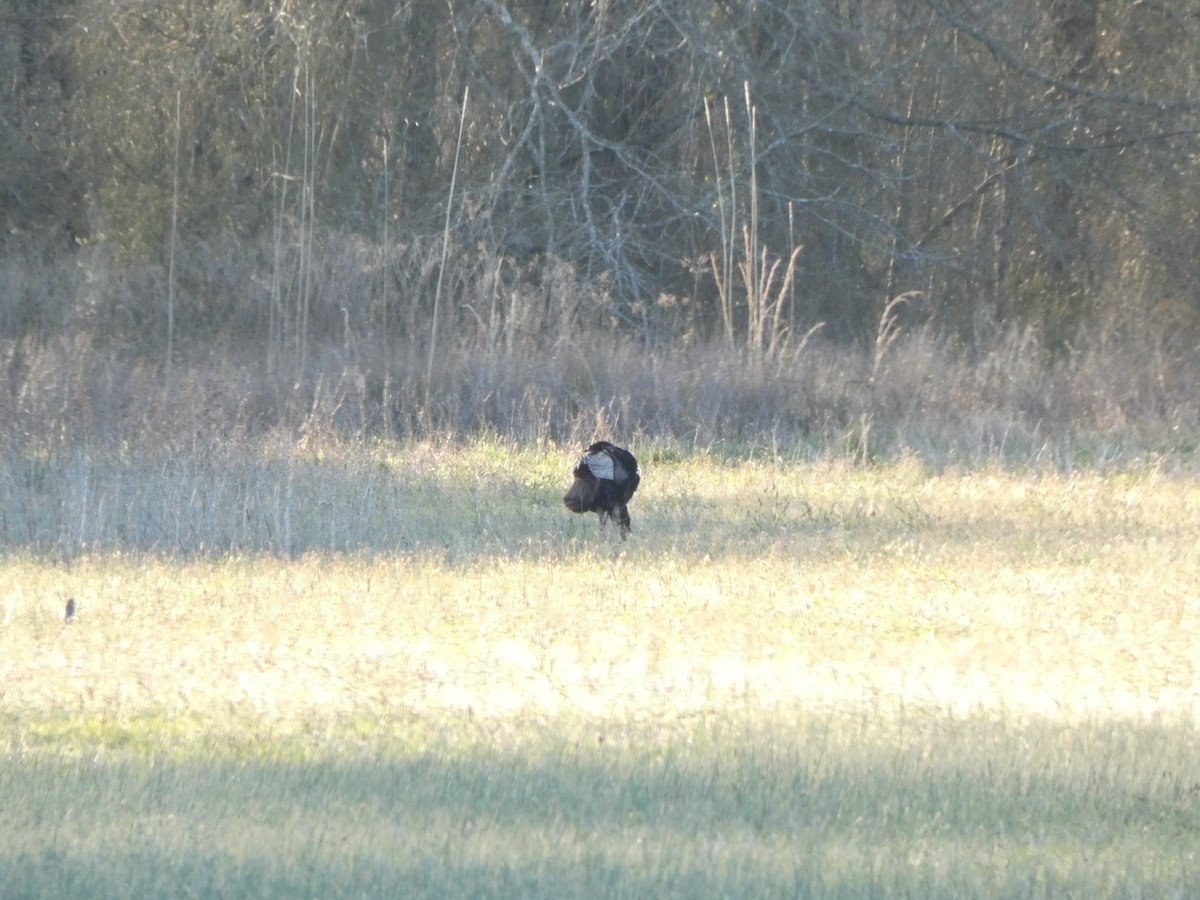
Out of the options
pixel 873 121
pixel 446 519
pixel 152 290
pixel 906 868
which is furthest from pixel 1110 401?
pixel 906 868

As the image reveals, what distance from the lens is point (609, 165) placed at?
59.1 feet

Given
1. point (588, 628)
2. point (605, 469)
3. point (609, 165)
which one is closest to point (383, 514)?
point (605, 469)

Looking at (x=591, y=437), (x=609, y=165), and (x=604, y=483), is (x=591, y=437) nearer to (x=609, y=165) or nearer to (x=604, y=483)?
(x=604, y=483)

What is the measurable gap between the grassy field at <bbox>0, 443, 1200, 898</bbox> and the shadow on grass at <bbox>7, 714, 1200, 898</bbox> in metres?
0.01

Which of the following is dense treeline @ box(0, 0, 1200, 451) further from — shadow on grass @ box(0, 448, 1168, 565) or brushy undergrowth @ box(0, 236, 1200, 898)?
shadow on grass @ box(0, 448, 1168, 565)

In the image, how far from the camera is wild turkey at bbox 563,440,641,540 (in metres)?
8.45

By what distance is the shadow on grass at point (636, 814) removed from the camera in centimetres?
378

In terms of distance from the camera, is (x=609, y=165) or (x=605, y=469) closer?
(x=605, y=469)

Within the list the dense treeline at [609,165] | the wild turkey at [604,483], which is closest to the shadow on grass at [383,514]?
the wild turkey at [604,483]

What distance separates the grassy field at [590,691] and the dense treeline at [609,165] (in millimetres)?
6592

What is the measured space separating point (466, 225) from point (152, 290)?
3580 mm

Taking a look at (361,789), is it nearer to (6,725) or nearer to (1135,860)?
(6,725)

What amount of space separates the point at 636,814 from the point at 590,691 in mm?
1376

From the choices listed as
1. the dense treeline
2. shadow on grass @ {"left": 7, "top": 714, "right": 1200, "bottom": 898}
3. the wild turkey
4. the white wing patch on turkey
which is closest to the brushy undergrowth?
shadow on grass @ {"left": 7, "top": 714, "right": 1200, "bottom": 898}
